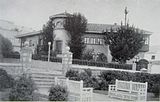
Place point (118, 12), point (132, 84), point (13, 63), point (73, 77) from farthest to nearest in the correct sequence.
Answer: point (73, 77) < point (118, 12) < point (132, 84) < point (13, 63)

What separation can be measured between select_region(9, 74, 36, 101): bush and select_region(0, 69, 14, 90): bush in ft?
0.87

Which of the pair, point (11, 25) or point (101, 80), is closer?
point (11, 25)

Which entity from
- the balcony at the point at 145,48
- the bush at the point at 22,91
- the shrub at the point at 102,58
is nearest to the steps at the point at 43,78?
the shrub at the point at 102,58

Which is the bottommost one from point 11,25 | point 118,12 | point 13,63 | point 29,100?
point 29,100

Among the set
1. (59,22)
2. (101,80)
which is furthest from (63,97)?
(59,22)

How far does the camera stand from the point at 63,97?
17.8ft

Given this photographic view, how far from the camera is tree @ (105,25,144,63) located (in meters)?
9.52

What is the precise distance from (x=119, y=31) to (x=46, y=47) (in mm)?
3652

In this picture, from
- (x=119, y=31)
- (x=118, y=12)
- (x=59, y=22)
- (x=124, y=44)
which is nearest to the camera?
(x=118, y=12)

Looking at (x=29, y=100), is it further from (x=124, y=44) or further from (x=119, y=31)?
Answer: (x=119, y=31)

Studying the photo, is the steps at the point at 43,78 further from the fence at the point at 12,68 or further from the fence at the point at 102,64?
the fence at the point at 102,64

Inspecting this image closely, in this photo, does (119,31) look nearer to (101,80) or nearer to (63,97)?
(101,80)

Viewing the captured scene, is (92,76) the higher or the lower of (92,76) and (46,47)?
the lower

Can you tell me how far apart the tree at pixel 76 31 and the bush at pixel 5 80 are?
332 centimetres
